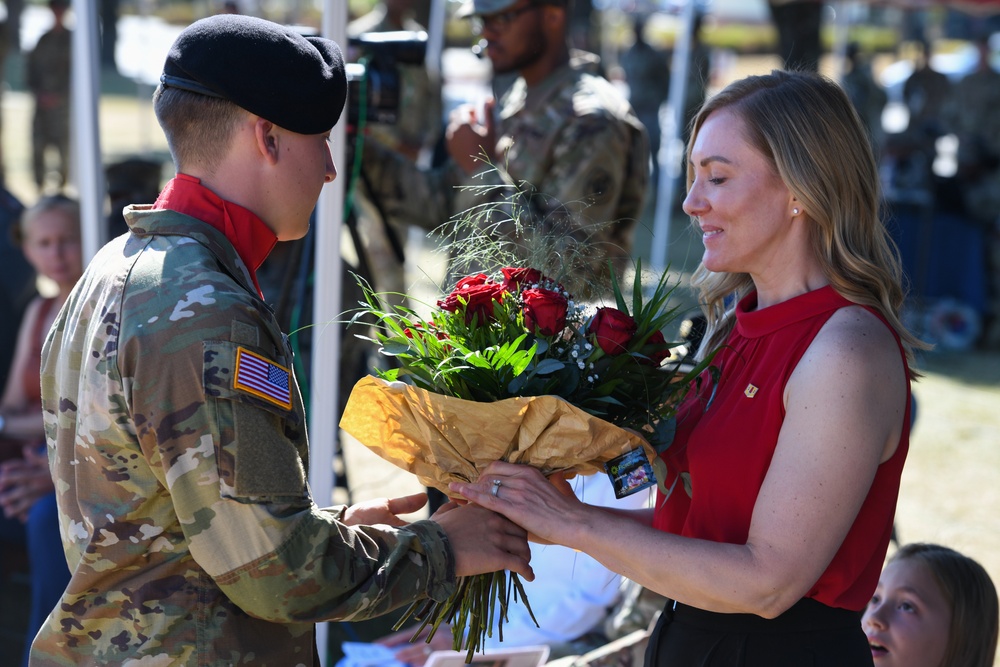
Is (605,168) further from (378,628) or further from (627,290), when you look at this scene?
(378,628)

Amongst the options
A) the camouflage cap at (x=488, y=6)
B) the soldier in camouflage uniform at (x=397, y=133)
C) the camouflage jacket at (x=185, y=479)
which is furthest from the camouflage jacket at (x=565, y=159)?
the camouflage jacket at (x=185, y=479)

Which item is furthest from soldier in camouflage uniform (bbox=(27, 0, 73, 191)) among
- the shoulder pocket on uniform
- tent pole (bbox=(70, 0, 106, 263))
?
the shoulder pocket on uniform

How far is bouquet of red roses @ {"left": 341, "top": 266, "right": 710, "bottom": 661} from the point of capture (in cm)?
183

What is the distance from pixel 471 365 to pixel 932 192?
8435 mm

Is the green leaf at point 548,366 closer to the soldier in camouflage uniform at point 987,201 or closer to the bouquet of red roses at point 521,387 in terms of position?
the bouquet of red roses at point 521,387

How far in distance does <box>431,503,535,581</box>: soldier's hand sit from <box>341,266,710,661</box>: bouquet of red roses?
9 cm

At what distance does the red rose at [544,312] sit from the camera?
6.15 ft

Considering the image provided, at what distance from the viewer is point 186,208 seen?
1625 mm

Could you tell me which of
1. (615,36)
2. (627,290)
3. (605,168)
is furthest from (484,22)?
(615,36)

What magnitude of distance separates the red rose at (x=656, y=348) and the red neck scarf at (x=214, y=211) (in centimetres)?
76

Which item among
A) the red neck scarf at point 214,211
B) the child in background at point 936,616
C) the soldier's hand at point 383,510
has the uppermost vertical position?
the red neck scarf at point 214,211

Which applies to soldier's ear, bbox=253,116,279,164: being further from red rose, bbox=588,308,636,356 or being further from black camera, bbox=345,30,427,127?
black camera, bbox=345,30,427,127

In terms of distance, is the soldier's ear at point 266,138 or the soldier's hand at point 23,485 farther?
the soldier's hand at point 23,485

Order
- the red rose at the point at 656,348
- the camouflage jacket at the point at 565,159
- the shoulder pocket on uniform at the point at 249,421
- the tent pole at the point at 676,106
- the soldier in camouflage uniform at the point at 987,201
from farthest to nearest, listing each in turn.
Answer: the soldier in camouflage uniform at the point at 987,201, the tent pole at the point at 676,106, the camouflage jacket at the point at 565,159, the red rose at the point at 656,348, the shoulder pocket on uniform at the point at 249,421
